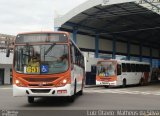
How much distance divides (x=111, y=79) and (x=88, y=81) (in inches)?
305

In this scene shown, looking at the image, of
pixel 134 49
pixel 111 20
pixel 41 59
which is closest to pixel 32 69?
pixel 41 59

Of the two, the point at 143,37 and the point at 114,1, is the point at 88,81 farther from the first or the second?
the point at 143,37

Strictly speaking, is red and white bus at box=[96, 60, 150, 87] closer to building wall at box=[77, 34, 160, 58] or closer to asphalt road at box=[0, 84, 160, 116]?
building wall at box=[77, 34, 160, 58]

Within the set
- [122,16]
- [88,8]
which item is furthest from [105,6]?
[122,16]

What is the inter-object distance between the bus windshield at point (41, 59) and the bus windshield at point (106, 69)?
18473mm

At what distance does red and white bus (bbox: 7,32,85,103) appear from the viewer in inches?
643

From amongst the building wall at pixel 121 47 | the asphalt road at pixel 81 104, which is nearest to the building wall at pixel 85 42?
the building wall at pixel 121 47

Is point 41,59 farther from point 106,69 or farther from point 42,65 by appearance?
point 106,69

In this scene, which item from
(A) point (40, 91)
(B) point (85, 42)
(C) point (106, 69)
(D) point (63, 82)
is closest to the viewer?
(A) point (40, 91)

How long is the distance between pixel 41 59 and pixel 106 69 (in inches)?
761

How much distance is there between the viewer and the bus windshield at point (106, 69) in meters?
35.2

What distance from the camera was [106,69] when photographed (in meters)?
35.5

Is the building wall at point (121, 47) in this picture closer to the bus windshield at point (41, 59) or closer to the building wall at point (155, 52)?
the building wall at point (155, 52)

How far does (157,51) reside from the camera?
72312mm
